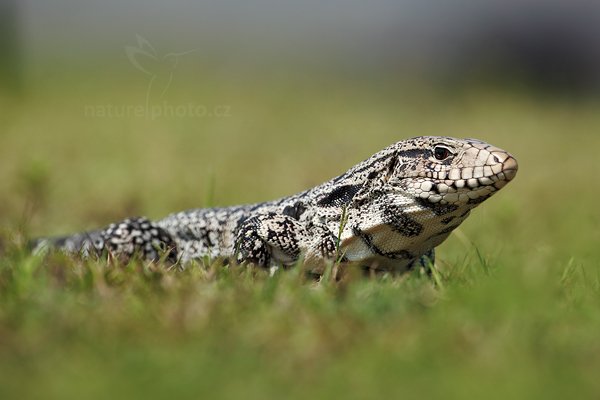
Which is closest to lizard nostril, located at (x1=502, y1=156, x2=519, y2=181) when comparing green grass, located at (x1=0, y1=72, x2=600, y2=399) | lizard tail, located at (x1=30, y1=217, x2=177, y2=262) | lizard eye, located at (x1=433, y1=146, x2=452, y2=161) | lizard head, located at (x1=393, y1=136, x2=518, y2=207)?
lizard head, located at (x1=393, y1=136, x2=518, y2=207)

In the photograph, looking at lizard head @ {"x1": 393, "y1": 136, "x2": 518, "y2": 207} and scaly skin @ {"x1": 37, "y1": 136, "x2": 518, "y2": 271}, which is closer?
lizard head @ {"x1": 393, "y1": 136, "x2": 518, "y2": 207}

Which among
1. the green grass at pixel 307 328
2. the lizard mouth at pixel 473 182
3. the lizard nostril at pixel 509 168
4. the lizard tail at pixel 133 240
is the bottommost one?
the lizard tail at pixel 133 240

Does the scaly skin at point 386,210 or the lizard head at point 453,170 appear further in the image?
the scaly skin at point 386,210

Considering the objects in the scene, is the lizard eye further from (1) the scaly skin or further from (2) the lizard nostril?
(2) the lizard nostril

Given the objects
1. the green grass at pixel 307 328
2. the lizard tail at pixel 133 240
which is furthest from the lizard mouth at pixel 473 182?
the lizard tail at pixel 133 240

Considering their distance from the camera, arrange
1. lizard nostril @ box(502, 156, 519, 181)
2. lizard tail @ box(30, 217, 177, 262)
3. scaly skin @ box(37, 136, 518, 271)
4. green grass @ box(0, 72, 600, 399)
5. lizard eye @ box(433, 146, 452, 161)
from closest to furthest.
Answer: green grass @ box(0, 72, 600, 399)
lizard nostril @ box(502, 156, 519, 181)
scaly skin @ box(37, 136, 518, 271)
lizard eye @ box(433, 146, 452, 161)
lizard tail @ box(30, 217, 177, 262)

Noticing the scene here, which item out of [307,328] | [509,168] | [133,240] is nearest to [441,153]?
[509,168]

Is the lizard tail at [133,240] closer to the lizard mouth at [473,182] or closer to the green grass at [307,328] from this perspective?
the green grass at [307,328]
